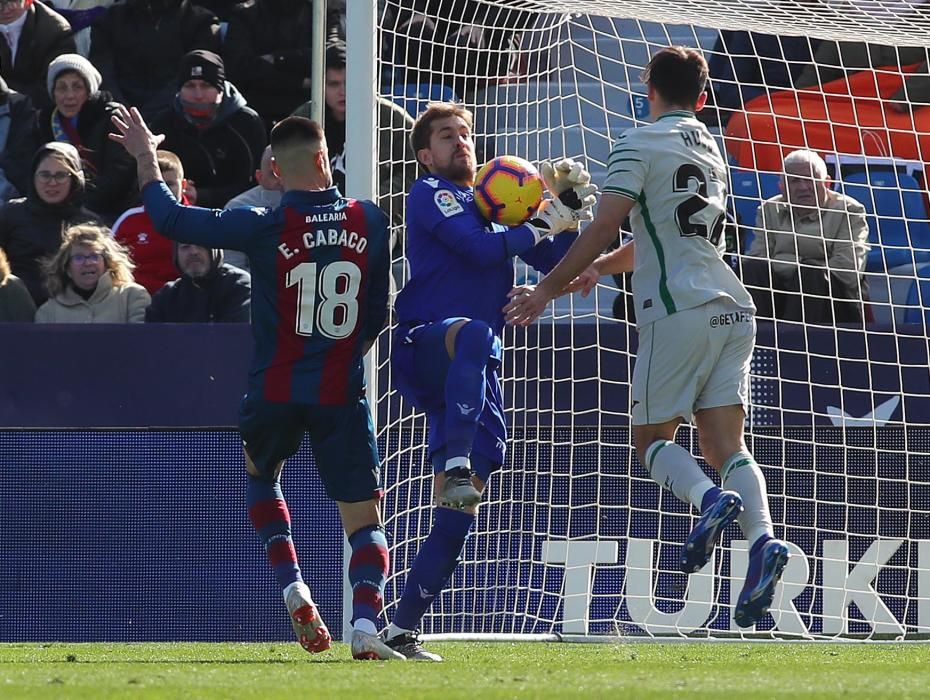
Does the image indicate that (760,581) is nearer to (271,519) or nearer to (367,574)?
(367,574)

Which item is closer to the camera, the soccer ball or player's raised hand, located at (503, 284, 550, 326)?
player's raised hand, located at (503, 284, 550, 326)

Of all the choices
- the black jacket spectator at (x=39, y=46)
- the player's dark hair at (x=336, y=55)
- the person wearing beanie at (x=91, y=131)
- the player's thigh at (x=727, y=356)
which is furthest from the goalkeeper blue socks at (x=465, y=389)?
the black jacket spectator at (x=39, y=46)

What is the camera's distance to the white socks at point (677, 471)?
15.8ft

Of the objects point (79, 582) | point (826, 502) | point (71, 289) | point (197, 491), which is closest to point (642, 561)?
point (826, 502)

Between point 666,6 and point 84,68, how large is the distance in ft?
15.8

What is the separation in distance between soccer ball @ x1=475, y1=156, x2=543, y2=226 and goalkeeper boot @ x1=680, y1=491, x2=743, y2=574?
60.1 inches

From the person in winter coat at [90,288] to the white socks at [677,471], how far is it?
4122 mm

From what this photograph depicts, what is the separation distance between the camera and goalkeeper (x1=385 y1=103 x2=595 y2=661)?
17.4ft

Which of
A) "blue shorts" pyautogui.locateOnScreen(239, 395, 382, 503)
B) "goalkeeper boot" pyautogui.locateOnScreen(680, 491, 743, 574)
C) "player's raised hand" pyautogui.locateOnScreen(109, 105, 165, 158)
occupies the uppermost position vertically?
"player's raised hand" pyautogui.locateOnScreen(109, 105, 165, 158)

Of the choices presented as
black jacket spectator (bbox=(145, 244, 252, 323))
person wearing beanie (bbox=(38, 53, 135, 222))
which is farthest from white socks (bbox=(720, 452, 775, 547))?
person wearing beanie (bbox=(38, 53, 135, 222))

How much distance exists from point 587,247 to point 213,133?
18.2ft

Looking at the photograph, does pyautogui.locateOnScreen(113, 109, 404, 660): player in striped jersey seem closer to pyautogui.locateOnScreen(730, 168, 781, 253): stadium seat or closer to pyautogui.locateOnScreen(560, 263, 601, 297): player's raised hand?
pyautogui.locateOnScreen(560, 263, 601, 297): player's raised hand

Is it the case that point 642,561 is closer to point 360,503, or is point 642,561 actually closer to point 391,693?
point 360,503

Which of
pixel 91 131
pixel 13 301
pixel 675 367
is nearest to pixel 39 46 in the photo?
pixel 91 131
